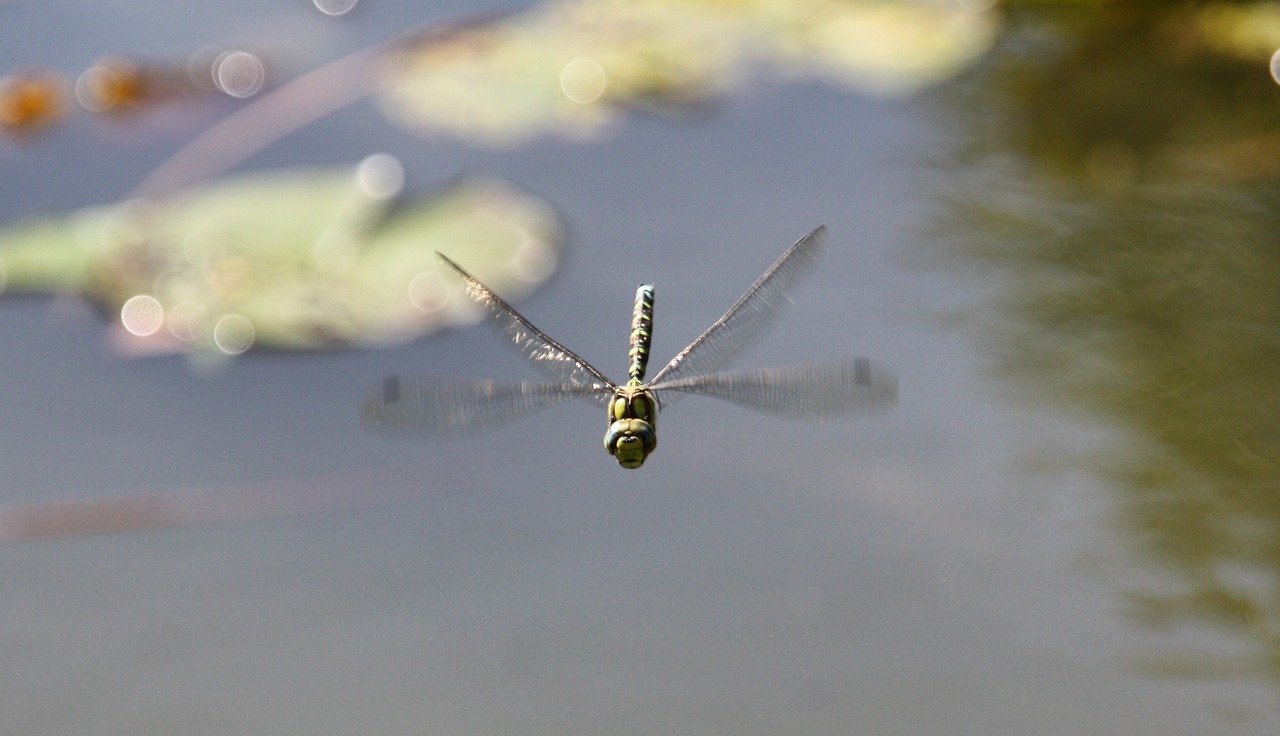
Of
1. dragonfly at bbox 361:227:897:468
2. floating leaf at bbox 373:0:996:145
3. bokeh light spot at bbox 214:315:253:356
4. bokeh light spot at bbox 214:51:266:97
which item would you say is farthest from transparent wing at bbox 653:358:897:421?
bokeh light spot at bbox 214:51:266:97

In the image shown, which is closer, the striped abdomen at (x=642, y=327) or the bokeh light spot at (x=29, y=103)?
the striped abdomen at (x=642, y=327)

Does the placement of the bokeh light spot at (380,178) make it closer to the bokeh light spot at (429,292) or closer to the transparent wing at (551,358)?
the bokeh light spot at (429,292)

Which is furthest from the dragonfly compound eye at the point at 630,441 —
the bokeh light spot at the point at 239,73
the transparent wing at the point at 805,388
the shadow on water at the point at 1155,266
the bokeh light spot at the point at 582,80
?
the bokeh light spot at the point at 239,73

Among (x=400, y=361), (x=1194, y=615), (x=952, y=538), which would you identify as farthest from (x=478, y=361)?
(x=1194, y=615)

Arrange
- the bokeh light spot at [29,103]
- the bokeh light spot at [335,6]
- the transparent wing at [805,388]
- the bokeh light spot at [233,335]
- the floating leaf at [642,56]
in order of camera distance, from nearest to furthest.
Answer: the transparent wing at [805,388] < the bokeh light spot at [233,335] < the bokeh light spot at [29,103] < the floating leaf at [642,56] < the bokeh light spot at [335,6]

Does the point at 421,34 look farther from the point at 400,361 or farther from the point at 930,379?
the point at 930,379
